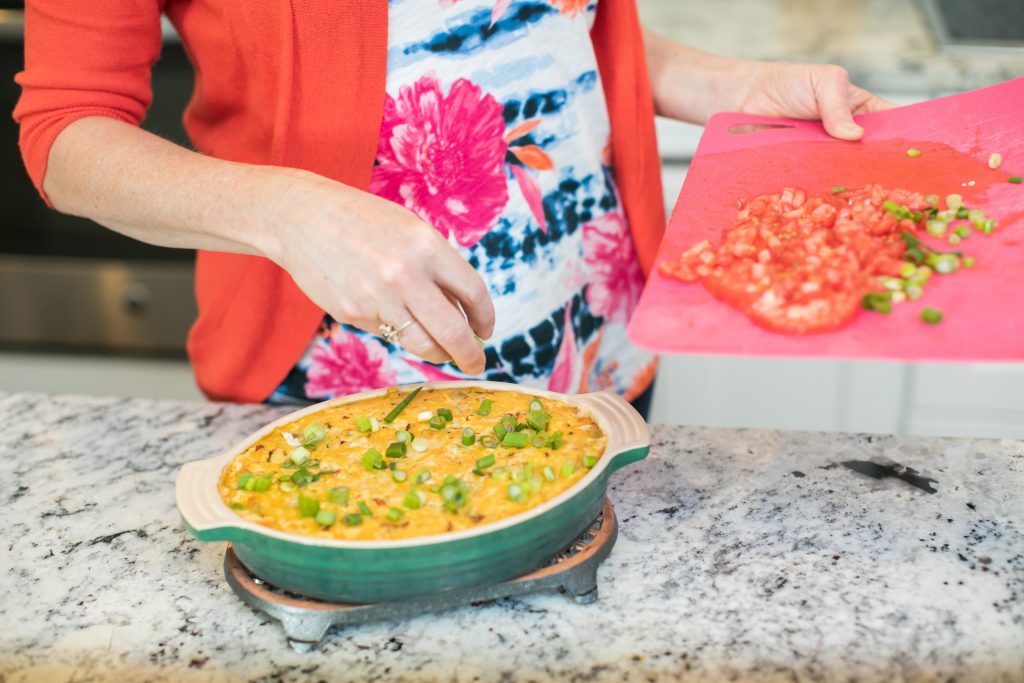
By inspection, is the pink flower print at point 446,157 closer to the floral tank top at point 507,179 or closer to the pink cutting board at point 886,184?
the floral tank top at point 507,179

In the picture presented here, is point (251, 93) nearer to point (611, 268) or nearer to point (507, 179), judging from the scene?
point (507, 179)

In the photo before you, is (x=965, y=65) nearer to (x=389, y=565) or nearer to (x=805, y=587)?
(x=805, y=587)

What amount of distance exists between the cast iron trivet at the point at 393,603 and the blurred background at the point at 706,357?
145 centimetres

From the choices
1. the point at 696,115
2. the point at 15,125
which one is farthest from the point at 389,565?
the point at 15,125

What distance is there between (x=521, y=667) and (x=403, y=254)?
14.2 inches

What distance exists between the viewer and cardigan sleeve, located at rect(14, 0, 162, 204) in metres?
1.10

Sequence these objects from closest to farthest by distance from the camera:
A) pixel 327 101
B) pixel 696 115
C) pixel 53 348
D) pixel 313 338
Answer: pixel 327 101 → pixel 313 338 → pixel 696 115 → pixel 53 348

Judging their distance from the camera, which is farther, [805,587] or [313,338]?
[313,338]

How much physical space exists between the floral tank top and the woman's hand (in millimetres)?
204

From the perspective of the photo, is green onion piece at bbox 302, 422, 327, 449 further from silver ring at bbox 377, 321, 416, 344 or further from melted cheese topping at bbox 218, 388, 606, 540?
silver ring at bbox 377, 321, 416, 344

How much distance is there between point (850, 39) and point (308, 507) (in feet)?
6.49

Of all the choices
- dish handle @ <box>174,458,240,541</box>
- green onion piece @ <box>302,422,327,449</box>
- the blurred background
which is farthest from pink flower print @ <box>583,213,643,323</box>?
the blurred background

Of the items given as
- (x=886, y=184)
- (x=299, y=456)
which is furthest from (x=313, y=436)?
(x=886, y=184)

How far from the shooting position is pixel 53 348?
2.61 meters
